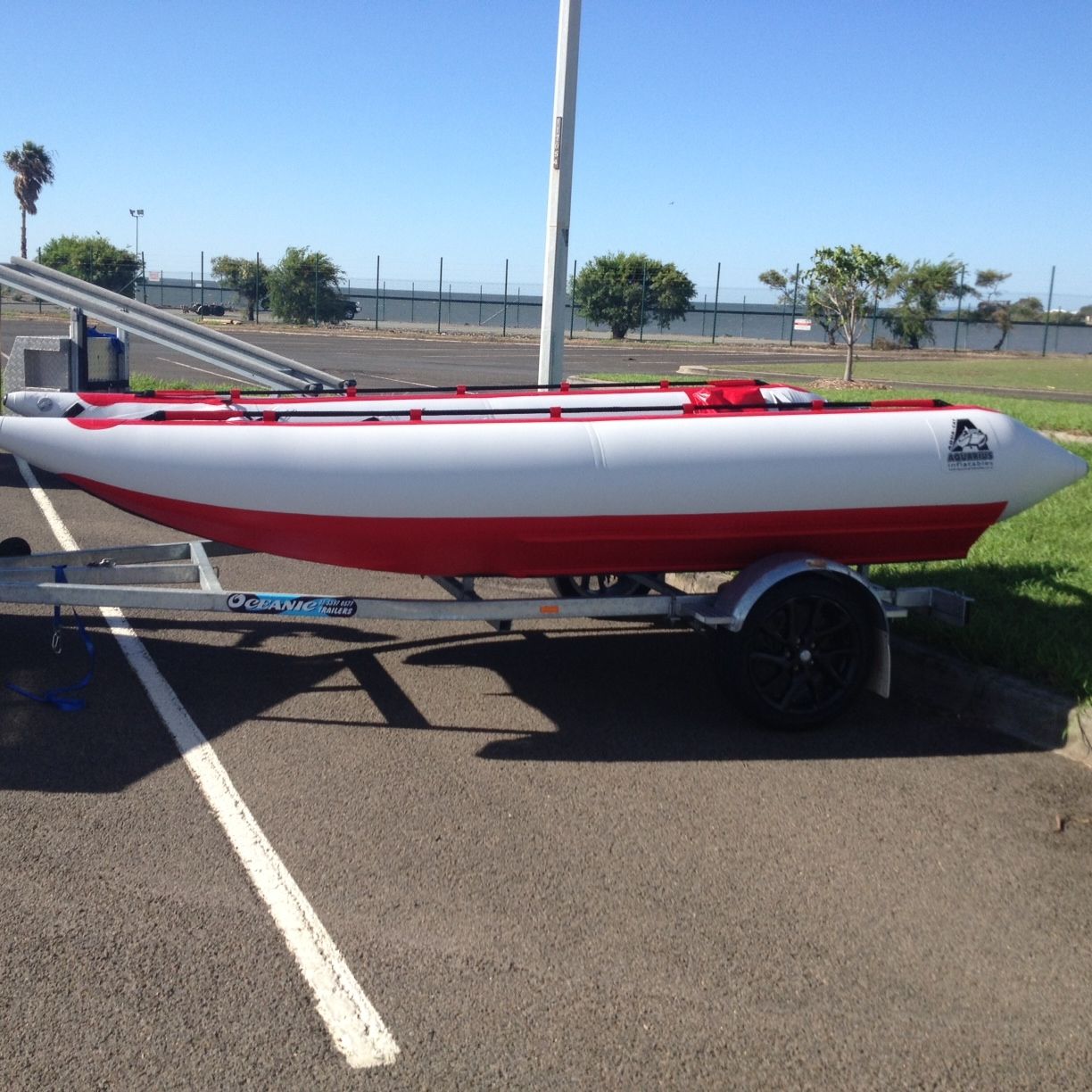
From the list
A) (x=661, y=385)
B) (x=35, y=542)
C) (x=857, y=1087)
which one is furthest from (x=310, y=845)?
(x=35, y=542)

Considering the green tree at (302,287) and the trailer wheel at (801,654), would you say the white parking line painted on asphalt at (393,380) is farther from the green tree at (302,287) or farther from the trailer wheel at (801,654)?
the green tree at (302,287)

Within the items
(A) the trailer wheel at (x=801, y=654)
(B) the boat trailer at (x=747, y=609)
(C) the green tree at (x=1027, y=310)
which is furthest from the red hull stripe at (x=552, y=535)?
(C) the green tree at (x=1027, y=310)

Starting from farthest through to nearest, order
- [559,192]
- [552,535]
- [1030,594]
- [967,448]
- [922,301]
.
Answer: [922,301] < [559,192] < [1030,594] < [967,448] < [552,535]

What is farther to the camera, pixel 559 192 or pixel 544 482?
pixel 559 192

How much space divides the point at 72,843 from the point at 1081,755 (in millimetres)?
3881

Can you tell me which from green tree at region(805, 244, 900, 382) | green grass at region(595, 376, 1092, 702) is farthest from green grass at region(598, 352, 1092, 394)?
green grass at region(595, 376, 1092, 702)

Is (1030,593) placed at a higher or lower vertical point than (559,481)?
lower

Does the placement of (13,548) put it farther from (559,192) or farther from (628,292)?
(628,292)

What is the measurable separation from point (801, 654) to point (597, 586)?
2440 mm

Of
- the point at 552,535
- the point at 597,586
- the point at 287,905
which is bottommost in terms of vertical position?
the point at 287,905

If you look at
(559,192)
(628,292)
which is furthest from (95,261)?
(559,192)

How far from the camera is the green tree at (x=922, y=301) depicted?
49.9m

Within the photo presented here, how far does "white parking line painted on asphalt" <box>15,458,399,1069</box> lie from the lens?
3.10m

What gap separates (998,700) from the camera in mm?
5480
